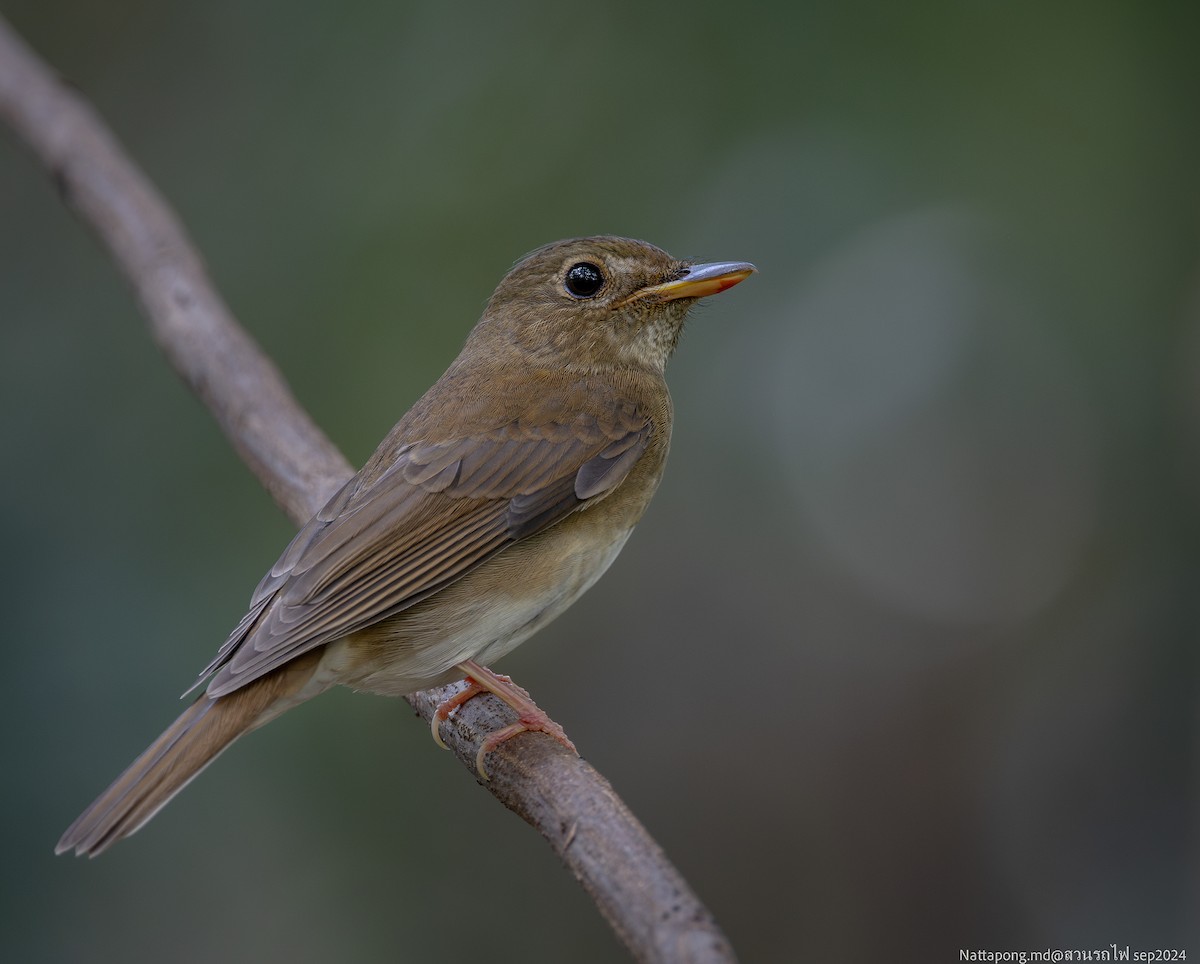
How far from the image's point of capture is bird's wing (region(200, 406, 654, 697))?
317 centimetres

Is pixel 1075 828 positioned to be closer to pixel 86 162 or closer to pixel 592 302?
pixel 592 302

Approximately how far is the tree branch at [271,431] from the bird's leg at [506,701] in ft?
0.13

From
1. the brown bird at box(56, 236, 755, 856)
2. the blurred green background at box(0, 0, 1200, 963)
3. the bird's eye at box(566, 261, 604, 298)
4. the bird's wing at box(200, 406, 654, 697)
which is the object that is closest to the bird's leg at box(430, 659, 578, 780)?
the brown bird at box(56, 236, 755, 856)

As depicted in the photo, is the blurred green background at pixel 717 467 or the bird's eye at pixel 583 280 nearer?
the bird's eye at pixel 583 280

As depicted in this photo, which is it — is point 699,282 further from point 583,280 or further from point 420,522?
point 420,522

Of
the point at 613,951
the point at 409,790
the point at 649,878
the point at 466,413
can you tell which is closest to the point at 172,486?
the point at 409,790

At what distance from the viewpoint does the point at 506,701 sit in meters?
3.40

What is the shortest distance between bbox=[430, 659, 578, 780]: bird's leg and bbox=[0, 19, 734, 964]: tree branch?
0.04 meters

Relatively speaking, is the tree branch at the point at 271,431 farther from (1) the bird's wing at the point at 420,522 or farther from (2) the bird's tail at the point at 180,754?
(2) the bird's tail at the point at 180,754

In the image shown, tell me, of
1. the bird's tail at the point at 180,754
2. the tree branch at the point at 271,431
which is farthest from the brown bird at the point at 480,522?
the tree branch at the point at 271,431

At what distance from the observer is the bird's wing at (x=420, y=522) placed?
125 inches

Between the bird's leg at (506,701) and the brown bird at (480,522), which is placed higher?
the brown bird at (480,522)

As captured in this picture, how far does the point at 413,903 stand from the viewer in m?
5.03

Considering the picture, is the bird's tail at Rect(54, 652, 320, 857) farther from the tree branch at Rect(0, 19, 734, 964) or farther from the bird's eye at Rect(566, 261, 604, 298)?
the bird's eye at Rect(566, 261, 604, 298)
